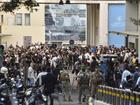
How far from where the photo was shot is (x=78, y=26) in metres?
99.0

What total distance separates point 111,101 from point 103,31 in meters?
43.9

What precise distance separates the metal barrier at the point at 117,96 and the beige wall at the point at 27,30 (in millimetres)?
63526

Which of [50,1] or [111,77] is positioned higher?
[50,1]

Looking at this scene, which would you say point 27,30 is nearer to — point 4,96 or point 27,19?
point 27,19

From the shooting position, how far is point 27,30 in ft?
284

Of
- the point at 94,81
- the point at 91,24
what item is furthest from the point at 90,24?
the point at 94,81

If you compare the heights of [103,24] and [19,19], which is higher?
[19,19]

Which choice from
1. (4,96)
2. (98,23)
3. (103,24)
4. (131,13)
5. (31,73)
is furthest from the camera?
(98,23)

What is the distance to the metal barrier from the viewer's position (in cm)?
1805

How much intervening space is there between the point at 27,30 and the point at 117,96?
67469mm

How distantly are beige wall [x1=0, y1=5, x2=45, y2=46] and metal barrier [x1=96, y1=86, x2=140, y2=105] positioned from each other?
208 feet

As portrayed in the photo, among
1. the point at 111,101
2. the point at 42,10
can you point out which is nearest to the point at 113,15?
the point at 42,10

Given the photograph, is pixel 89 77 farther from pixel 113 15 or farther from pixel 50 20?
pixel 50 20

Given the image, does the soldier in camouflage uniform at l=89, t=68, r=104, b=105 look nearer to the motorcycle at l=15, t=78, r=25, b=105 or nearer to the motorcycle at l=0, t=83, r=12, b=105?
the motorcycle at l=15, t=78, r=25, b=105
